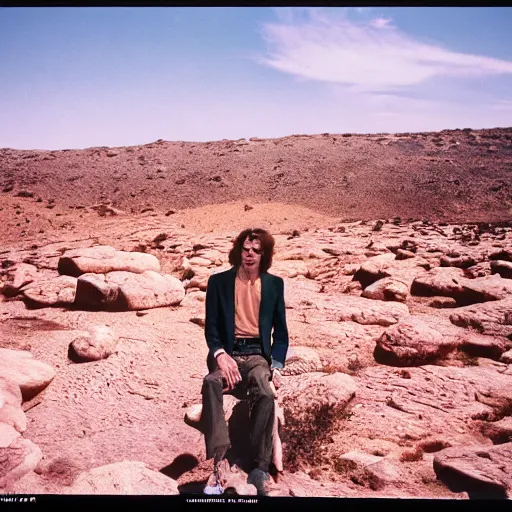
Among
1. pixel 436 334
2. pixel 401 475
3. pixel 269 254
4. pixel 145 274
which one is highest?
pixel 269 254

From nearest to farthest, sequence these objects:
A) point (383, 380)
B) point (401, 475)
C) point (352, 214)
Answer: point (401, 475)
point (383, 380)
point (352, 214)

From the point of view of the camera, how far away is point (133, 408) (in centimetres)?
537

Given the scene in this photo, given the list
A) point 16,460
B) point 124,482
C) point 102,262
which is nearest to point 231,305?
point 124,482

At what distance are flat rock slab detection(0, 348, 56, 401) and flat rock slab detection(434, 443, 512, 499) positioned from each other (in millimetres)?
4699

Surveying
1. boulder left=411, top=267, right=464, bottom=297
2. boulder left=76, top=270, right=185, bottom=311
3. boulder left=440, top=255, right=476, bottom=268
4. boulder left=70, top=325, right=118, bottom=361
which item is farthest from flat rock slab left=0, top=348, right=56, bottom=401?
boulder left=440, top=255, right=476, bottom=268

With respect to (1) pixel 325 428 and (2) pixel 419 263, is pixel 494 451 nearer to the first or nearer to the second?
(1) pixel 325 428

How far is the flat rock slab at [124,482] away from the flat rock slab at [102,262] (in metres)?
4.78

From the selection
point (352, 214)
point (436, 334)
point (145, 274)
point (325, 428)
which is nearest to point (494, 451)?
point (325, 428)

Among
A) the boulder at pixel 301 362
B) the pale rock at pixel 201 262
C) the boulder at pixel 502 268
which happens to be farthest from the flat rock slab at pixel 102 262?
the boulder at pixel 502 268

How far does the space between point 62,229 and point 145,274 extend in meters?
7.17

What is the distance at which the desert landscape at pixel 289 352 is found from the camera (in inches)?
173

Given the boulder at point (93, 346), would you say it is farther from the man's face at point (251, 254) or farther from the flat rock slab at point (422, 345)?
the flat rock slab at point (422, 345)

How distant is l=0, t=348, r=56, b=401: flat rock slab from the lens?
5.21 m

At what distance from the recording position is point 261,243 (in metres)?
4.65
